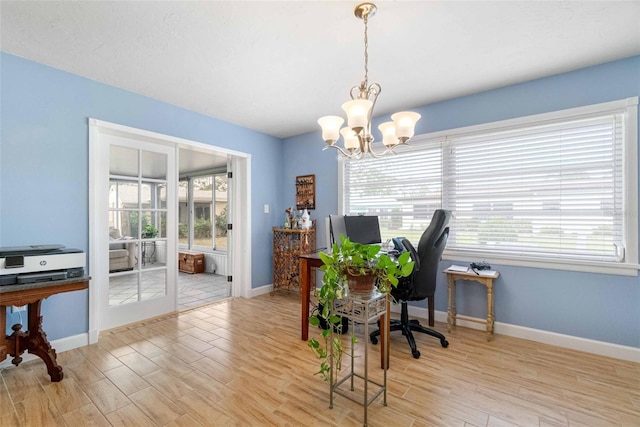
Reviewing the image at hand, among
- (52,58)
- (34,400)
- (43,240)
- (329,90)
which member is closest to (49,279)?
(43,240)

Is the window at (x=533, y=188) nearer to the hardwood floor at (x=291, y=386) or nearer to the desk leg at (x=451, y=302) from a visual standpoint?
the desk leg at (x=451, y=302)

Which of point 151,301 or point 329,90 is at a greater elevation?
point 329,90

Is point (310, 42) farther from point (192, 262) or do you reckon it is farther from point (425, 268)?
point (192, 262)

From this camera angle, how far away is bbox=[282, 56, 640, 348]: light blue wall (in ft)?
7.73

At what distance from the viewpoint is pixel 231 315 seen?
3.40 m

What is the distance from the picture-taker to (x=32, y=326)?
6.89 ft

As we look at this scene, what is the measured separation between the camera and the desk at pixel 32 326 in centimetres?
193

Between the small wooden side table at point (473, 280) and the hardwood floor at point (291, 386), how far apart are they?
0.15 meters

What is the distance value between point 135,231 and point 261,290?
1.91 metres

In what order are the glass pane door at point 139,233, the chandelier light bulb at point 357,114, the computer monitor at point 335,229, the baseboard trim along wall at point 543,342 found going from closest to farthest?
the chandelier light bulb at point 357,114 < the baseboard trim along wall at point 543,342 < the computer monitor at point 335,229 < the glass pane door at point 139,233

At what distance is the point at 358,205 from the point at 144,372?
2.84m

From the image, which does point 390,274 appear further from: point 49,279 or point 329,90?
point 49,279

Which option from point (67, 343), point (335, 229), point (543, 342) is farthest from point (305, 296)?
point (543, 342)

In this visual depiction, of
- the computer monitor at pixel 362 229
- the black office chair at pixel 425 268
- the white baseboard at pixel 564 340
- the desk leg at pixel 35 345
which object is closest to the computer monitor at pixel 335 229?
the computer monitor at pixel 362 229
